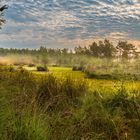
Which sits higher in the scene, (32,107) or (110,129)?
(32,107)

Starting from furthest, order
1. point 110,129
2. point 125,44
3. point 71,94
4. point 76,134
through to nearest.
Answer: point 125,44
point 71,94
point 110,129
point 76,134

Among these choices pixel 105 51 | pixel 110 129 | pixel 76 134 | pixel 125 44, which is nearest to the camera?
pixel 76 134

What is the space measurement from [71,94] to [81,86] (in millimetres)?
579

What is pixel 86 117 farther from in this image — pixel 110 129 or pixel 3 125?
pixel 3 125

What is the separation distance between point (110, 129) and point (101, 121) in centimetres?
23

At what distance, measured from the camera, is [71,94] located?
9781 millimetres

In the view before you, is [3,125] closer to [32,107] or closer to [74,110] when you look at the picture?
[32,107]

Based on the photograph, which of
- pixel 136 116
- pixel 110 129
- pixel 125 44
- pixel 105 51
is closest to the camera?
pixel 110 129

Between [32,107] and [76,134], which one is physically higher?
[32,107]

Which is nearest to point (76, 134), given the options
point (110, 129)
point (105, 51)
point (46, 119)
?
point (46, 119)

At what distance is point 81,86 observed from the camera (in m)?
10.3

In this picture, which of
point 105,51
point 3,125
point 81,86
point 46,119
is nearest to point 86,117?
point 46,119

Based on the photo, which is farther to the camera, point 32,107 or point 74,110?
point 74,110

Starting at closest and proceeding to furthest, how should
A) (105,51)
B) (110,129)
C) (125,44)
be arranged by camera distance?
(110,129)
(125,44)
(105,51)
